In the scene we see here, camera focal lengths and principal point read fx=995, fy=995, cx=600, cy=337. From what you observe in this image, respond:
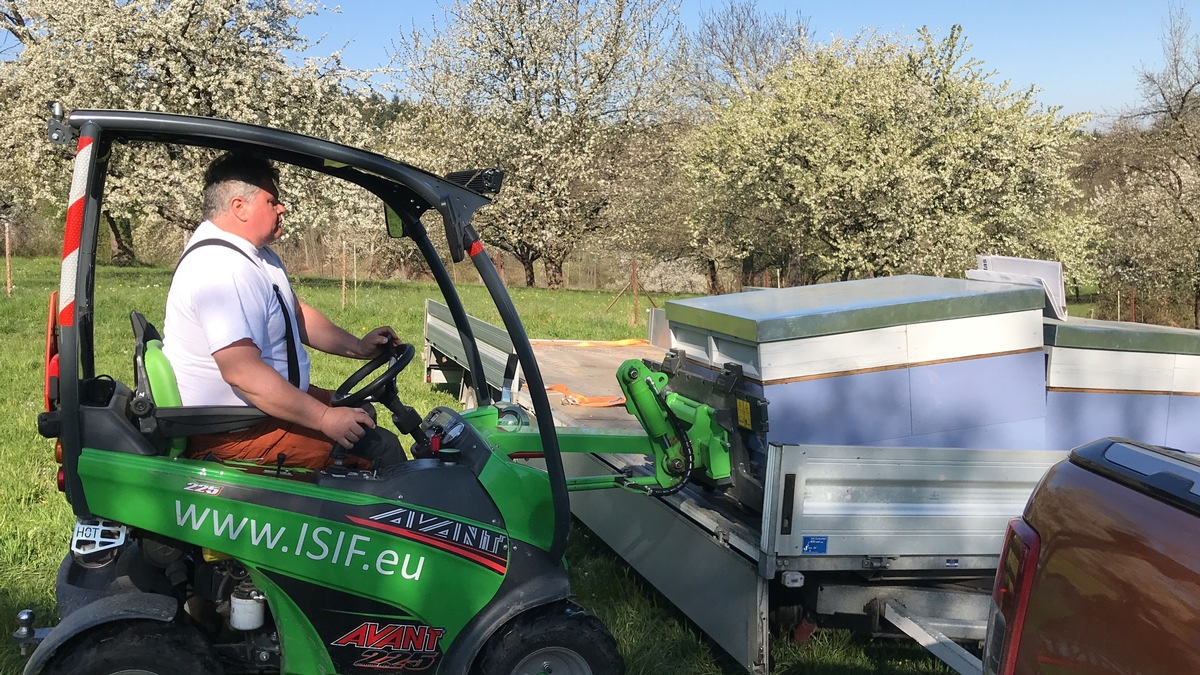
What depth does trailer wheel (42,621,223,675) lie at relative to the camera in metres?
2.89

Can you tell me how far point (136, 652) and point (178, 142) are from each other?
1.57 m

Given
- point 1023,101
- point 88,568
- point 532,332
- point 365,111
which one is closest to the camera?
point 88,568

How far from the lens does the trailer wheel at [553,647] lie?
3270 millimetres

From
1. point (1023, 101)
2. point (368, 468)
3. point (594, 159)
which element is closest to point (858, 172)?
point (1023, 101)

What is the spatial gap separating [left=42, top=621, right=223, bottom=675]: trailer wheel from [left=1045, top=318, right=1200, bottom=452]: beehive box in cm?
363

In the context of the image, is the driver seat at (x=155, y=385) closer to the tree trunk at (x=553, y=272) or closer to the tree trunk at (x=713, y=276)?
the tree trunk at (x=553, y=272)

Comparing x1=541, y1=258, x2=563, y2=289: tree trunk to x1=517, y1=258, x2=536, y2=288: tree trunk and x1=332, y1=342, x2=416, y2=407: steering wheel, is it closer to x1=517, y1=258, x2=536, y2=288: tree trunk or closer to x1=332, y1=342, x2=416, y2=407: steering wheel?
x1=517, y1=258, x2=536, y2=288: tree trunk

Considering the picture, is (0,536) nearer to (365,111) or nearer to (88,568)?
(88,568)

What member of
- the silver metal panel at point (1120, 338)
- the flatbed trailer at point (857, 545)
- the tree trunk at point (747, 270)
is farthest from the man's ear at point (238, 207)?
the tree trunk at point (747, 270)

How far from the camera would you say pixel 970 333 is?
4266mm

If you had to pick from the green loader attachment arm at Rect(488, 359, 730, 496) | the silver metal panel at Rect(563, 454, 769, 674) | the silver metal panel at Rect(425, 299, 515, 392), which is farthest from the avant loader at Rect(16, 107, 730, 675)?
the silver metal panel at Rect(425, 299, 515, 392)

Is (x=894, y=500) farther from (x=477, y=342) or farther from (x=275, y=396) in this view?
(x=477, y=342)

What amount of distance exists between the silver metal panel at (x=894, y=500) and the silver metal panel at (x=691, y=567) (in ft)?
0.80

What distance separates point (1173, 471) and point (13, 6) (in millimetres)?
29108
